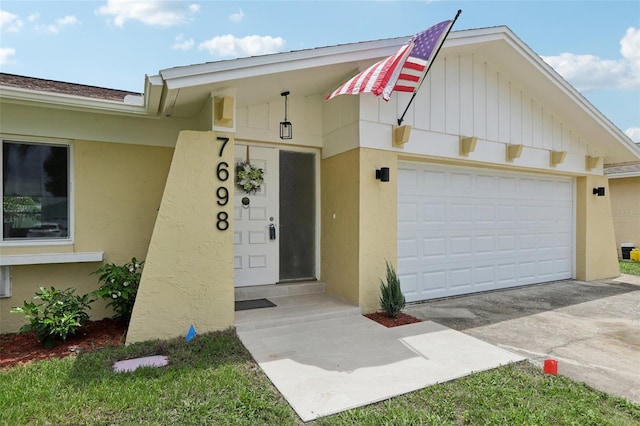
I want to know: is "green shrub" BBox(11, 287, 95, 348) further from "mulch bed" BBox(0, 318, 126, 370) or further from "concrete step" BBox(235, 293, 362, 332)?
"concrete step" BBox(235, 293, 362, 332)

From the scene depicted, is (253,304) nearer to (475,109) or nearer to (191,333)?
(191,333)

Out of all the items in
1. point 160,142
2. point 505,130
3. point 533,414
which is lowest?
point 533,414

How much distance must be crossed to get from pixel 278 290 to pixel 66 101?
411cm

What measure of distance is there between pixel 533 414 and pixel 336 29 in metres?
6.87

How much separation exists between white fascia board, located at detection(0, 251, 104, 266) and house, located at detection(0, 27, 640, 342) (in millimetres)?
21

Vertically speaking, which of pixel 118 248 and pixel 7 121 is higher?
pixel 7 121

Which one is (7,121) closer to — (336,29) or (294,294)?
(294,294)

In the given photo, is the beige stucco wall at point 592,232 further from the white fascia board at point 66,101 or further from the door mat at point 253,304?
the white fascia board at point 66,101

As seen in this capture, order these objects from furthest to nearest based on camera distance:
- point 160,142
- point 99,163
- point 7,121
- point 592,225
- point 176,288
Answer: point 592,225, point 160,142, point 99,163, point 7,121, point 176,288

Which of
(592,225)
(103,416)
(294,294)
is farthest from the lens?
(592,225)

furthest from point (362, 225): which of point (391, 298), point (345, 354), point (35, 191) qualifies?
point (35, 191)

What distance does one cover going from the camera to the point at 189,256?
15.0ft

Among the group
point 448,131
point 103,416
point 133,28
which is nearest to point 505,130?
point 448,131

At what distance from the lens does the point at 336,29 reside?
700cm
